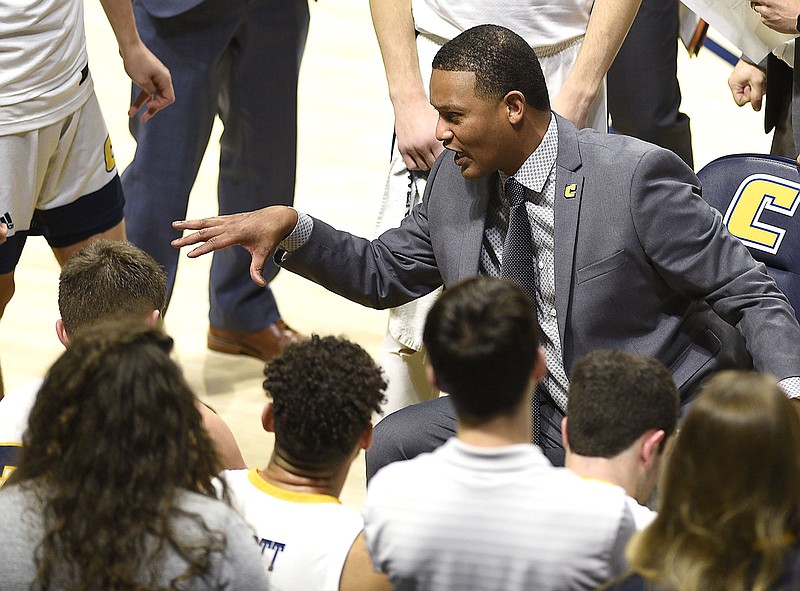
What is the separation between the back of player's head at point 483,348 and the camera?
5.56 feet

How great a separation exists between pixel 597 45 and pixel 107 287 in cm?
124

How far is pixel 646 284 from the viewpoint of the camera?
2506 mm

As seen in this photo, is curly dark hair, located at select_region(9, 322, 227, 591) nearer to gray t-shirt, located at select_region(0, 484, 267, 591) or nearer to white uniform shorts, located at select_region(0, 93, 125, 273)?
gray t-shirt, located at select_region(0, 484, 267, 591)

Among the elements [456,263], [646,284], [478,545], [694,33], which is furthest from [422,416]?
[694,33]

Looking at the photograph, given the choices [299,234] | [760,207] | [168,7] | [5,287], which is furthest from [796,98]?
[5,287]

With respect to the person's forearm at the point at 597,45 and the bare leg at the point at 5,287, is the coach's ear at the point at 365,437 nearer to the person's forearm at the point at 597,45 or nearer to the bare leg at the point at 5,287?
the person's forearm at the point at 597,45

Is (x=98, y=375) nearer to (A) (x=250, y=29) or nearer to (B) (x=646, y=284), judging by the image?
(B) (x=646, y=284)

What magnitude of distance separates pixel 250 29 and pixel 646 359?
1845mm

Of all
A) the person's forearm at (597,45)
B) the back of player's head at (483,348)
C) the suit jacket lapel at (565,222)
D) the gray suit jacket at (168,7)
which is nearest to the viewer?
the back of player's head at (483,348)

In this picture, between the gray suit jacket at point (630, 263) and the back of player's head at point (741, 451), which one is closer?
the back of player's head at point (741, 451)

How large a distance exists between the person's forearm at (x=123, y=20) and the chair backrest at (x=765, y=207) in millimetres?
1359

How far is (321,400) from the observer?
1843 mm

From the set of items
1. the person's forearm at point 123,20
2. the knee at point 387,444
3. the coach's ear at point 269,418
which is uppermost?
the person's forearm at point 123,20

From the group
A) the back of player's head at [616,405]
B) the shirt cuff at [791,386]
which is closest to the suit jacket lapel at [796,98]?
the shirt cuff at [791,386]
